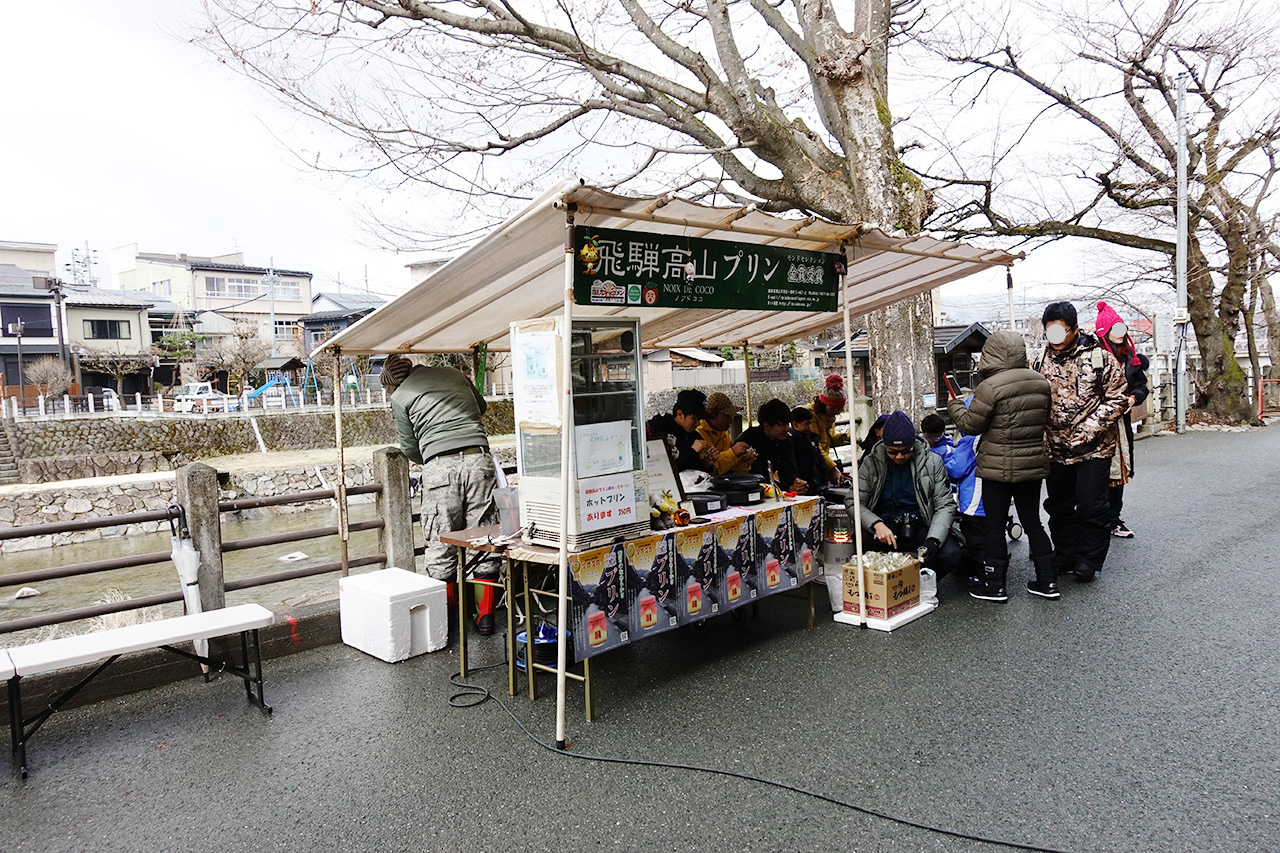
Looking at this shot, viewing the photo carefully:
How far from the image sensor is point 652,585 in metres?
4.12

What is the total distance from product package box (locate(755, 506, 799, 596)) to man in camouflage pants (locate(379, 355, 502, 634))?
1772mm

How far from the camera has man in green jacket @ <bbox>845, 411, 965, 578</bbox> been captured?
17.9ft

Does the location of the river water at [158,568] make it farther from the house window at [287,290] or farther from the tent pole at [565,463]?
the house window at [287,290]

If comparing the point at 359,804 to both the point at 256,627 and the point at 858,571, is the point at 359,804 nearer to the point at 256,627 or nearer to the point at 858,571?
the point at 256,627

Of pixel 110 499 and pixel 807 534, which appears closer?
pixel 807 534

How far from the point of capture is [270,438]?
29.4 m

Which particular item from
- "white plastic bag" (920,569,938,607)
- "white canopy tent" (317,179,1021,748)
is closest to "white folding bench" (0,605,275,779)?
"white canopy tent" (317,179,1021,748)

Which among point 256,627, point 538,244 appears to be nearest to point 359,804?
point 256,627

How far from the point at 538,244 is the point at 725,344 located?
4432mm

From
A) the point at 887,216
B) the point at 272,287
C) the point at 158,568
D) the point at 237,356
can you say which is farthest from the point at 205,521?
the point at 272,287

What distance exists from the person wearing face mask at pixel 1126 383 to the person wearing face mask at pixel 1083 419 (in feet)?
0.61

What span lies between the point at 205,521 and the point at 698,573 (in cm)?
313

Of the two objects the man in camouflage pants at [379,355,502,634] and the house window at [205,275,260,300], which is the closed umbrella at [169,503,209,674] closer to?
the man in camouflage pants at [379,355,502,634]

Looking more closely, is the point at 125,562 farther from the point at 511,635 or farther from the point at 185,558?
the point at 511,635
